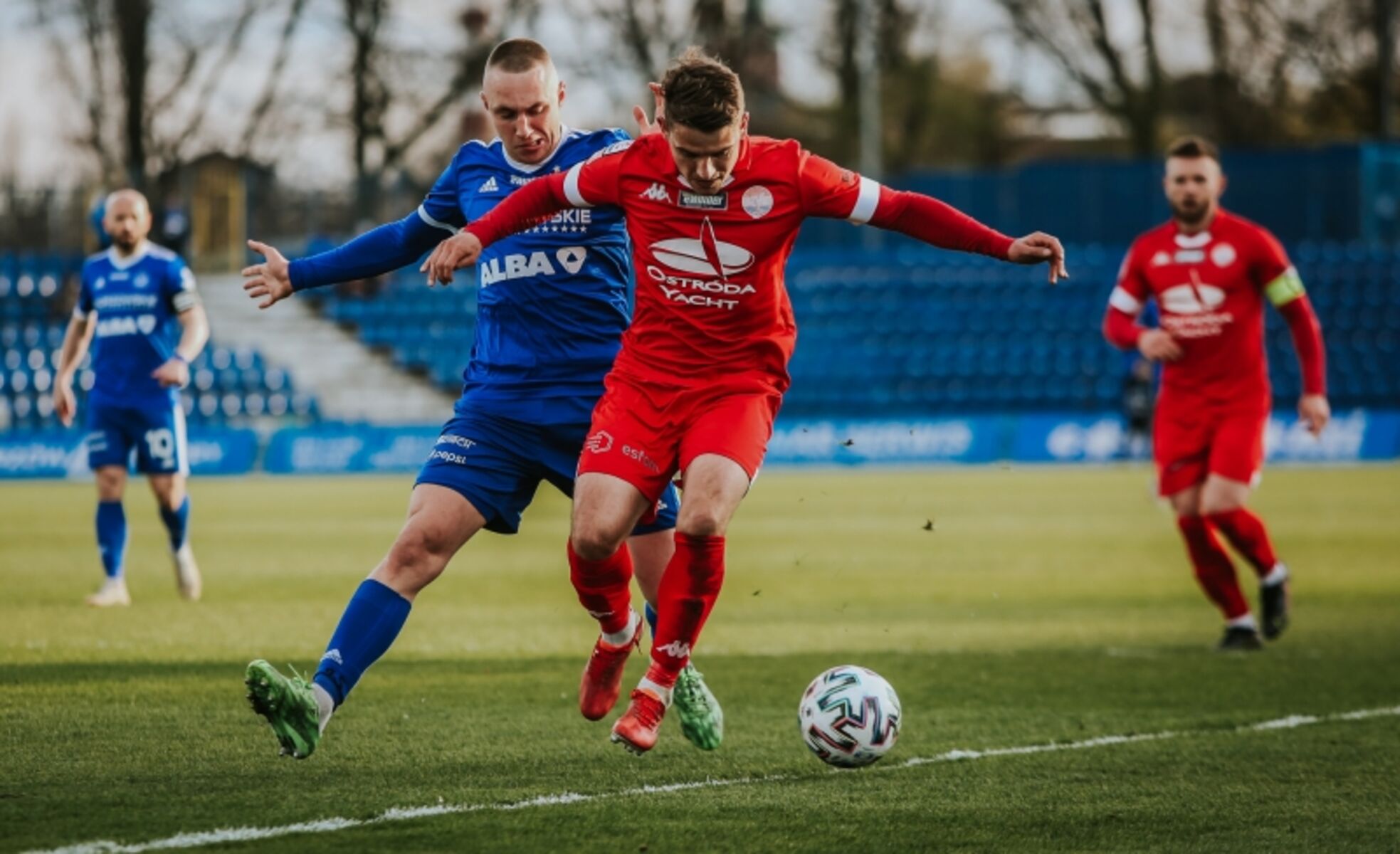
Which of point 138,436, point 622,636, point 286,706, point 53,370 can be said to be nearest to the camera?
point 286,706

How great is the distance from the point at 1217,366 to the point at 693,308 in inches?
175

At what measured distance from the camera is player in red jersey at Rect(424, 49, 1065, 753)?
19.3ft

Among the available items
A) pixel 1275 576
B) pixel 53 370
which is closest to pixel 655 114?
pixel 1275 576

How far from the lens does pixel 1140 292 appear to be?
9875 millimetres

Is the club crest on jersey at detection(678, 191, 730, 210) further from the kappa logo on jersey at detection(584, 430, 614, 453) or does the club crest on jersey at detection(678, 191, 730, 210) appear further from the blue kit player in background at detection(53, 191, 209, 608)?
the blue kit player in background at detection(53, 191, 209, 608)

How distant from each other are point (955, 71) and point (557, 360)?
39544mm

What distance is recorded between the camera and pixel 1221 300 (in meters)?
9.56

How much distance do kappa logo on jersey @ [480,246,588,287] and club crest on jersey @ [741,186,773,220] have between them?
2.37 feet

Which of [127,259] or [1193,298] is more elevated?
[127,259]

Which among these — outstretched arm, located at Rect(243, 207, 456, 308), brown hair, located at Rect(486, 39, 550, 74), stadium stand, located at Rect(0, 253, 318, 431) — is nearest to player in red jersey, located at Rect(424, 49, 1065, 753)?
brown hair, located at Rect(486, 39, 550, 74)

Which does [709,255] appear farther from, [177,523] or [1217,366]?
[177,523]

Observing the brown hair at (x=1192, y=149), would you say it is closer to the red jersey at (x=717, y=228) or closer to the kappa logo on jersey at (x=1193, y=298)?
the kappa logo on jersey at (x=1193, y=298)

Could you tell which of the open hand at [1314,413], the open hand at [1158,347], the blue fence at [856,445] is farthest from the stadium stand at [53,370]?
the open hand at [1314,413]

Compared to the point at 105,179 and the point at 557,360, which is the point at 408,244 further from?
the point at 105,179
